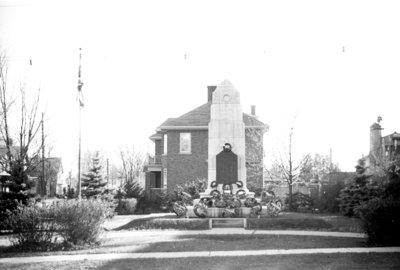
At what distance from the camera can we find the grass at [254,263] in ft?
33.1

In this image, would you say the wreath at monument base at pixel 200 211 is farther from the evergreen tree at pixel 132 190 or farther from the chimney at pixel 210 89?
the chimney at pixel 210 89

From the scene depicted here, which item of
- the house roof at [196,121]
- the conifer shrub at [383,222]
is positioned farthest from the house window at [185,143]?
the conifer shrub at [383,222]

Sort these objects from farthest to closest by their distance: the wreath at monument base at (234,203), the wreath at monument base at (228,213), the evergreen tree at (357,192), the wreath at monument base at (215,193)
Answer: the evergreen tree at (357,192), the wreath at monument base at (215,193), the wreath at monument base at (234,203), the wreath at monument base at (228,213)

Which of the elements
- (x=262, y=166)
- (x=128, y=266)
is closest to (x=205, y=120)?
(x=262, y=166)

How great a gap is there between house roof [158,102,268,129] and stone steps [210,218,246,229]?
1838 centimetres

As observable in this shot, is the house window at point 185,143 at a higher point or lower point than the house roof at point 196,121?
lower

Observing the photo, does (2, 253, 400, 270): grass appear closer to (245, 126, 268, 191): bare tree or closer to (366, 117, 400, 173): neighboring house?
(245, 126, 268, 191): bare tree

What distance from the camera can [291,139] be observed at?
3303 cm

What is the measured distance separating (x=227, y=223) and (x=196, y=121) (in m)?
19.6

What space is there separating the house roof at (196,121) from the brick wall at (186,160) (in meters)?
0.58

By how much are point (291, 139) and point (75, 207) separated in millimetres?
22010

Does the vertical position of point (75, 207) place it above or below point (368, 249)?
above

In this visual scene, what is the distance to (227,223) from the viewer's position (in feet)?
63.7

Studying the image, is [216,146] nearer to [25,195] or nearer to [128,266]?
[25,195]
